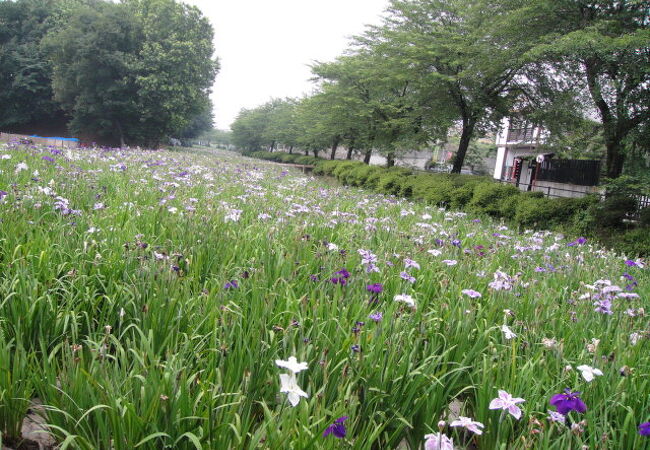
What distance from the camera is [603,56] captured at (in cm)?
953

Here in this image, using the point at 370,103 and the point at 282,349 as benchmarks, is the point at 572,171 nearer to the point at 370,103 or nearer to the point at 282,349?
the point at 370,103

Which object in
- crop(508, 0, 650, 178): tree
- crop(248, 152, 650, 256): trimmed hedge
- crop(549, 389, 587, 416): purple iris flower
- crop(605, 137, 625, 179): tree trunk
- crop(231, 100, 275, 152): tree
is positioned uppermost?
crop(231, 100, 275, 152): tree

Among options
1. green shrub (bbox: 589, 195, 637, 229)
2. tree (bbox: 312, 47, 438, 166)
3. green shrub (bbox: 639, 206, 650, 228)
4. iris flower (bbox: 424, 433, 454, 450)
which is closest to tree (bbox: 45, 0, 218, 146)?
tree (bbox: 312, 47, 438, 166)

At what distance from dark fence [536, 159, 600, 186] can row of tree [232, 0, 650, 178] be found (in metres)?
7.27

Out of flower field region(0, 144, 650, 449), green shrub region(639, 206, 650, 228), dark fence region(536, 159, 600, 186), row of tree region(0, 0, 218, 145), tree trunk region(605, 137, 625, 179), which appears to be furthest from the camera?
row of tree region(0, 0, 218, 145)

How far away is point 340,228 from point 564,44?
774cm

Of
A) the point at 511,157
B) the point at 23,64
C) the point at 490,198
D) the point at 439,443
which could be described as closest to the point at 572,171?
the point at 490,198

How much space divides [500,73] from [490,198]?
4.61m

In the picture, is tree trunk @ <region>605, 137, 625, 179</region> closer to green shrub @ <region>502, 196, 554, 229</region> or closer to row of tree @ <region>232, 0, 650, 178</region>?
row of tree @ <region>232, 0, 650, 178</region>

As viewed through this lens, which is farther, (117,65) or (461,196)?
(117,65)

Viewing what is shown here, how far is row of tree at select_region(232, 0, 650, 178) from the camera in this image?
10.3 m

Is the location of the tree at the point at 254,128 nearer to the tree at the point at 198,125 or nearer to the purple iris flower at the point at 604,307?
the tree at the point at 198,125

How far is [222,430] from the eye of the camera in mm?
1399

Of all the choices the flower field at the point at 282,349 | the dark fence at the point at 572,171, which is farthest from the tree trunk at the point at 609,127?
the dark fence at the point at 572,171
